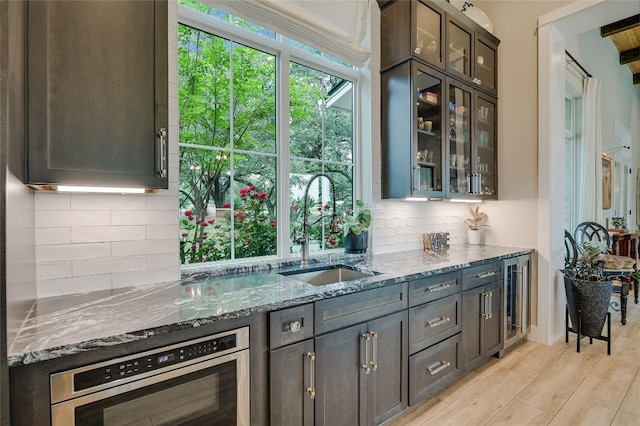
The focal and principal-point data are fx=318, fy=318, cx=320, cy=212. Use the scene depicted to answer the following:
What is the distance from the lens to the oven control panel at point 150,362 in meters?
0.94

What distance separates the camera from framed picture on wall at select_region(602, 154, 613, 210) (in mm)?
4965

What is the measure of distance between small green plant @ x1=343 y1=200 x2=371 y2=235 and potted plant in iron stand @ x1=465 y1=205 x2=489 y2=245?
4.94ft

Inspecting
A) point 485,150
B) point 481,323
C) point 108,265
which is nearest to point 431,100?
point 485,150

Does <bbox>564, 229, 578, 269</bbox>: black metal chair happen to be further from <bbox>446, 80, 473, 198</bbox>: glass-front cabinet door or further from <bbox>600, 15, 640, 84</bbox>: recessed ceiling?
<bbox>600, 15, 640, 84</bbox>: recessed ceiling

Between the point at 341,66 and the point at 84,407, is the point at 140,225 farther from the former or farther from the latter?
the point at 341,66

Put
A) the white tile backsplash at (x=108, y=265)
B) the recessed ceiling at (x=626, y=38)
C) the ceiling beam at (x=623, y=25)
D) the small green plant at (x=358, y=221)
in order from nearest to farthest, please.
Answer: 1. the white tile backsplash at (x=108, y=265)
2. the small green plant at (x=358, y=221)
3. the ceiling beam at (x=623, y=25)
4. the recessed ceiling at (x=626, y=38)

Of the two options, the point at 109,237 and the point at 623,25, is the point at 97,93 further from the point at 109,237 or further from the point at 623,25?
the point at 623,25

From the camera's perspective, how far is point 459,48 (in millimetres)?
2766

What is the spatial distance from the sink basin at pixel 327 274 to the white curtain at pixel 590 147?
4.06m

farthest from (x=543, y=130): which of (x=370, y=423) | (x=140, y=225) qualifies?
(x=140, y=225)

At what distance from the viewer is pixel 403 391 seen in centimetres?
180

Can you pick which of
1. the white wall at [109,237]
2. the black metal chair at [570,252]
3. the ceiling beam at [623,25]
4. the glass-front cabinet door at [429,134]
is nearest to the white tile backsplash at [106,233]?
the white wall at [109,237]

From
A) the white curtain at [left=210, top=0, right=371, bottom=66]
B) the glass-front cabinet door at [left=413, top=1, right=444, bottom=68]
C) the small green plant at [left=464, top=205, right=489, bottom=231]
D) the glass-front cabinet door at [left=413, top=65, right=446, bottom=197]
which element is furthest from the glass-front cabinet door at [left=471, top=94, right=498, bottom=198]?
the white curtain at [left=210, top=0, right=371, bottom=66]

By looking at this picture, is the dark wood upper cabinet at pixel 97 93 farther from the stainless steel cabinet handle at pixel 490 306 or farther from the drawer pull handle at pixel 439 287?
the stainless steel cabinet handle at pixel 490 306
